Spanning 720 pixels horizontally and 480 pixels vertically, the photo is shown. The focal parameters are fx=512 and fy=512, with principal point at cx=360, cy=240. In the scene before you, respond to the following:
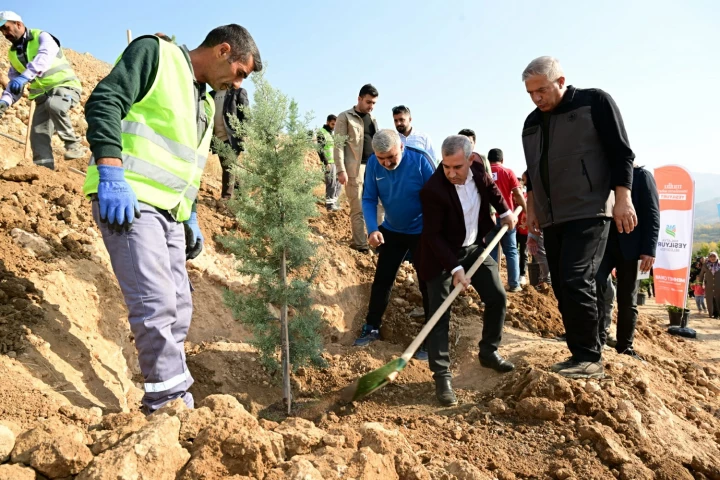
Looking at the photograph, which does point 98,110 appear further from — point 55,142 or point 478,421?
point 55,142

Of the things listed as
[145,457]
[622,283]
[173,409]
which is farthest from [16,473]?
[622,283]

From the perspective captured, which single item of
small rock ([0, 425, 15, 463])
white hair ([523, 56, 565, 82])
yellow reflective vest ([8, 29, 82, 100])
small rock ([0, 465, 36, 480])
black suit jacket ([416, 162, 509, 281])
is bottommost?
small rock ([0, 465, 36, 480])

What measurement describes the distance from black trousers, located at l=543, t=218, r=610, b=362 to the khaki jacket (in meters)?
3.52

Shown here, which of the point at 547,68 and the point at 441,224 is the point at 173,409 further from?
the point at 547,68

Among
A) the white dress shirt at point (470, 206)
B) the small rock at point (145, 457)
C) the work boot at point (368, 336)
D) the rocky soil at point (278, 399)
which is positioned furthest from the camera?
the work boot at point (368, 336)

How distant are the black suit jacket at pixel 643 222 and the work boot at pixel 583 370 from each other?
1506mm

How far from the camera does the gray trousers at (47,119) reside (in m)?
5.95

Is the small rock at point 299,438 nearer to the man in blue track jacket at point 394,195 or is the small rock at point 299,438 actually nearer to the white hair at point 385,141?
the man in blue track jacket at point 394,195

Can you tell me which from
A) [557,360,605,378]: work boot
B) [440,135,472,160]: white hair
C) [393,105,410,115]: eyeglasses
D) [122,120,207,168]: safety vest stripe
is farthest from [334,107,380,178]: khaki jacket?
[557,360,605,378]: work boot

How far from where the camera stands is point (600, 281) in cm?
474

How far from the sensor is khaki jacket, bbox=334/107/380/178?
656 centimetres

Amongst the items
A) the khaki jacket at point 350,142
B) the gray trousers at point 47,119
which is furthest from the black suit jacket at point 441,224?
the gray trousers at point 47,119

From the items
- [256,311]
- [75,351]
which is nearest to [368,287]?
[256,311]

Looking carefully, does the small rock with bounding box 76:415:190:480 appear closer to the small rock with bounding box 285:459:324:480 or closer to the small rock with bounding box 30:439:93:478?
the small rock with bounding box 30:439:93:478
